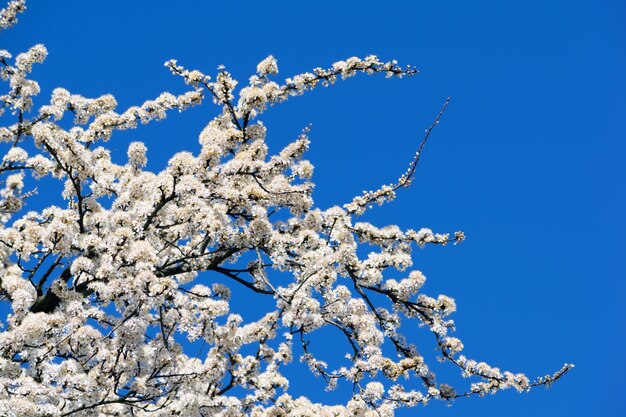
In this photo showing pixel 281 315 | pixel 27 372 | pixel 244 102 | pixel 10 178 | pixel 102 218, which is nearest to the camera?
pixel 27 372

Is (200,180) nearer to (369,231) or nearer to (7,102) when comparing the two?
(369,231)

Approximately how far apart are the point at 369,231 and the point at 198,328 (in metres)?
3.92

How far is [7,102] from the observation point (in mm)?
13594

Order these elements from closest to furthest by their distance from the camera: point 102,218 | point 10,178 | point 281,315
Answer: point 102,218
point 281,315
point 10,178

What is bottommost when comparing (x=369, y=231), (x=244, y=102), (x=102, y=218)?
(x=102, y=218)

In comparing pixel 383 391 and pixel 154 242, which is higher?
pixel 154 242

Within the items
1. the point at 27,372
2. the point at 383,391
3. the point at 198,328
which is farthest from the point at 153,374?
the point at 383,391

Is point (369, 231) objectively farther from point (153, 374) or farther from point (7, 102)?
point (7, 102)

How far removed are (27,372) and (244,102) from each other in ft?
19.1

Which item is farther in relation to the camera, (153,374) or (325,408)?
(325,408)

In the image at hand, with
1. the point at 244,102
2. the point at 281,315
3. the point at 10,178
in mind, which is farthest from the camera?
the point at 10,178

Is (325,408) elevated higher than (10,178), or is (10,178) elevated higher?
(10,178)

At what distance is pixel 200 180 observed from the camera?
11359 mm


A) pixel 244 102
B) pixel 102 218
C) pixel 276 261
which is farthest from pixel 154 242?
pixel 244 102
